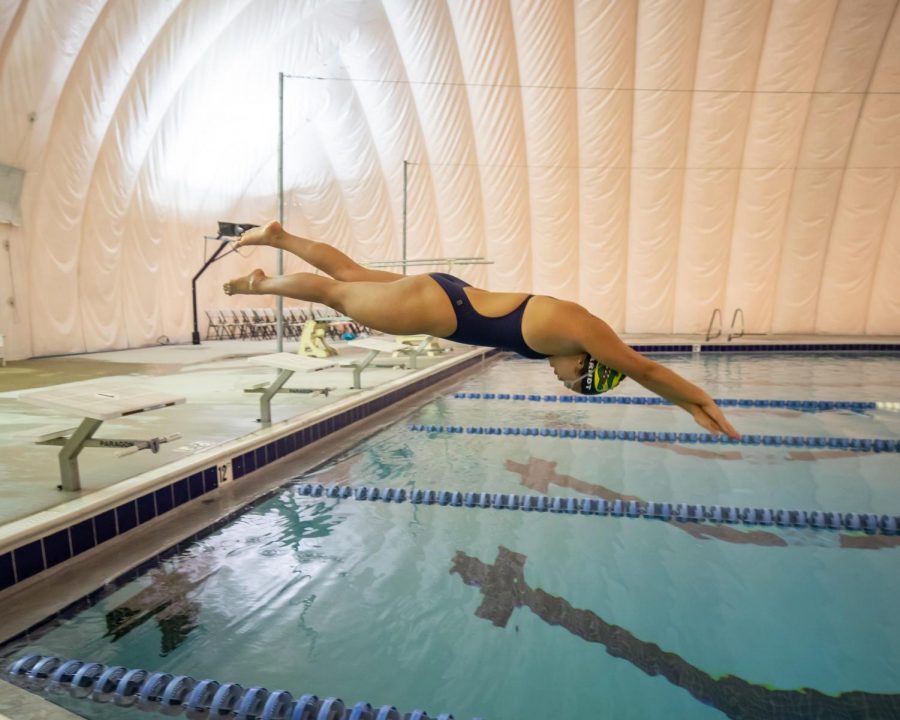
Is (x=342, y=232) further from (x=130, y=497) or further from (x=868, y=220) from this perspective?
(x=130, y=497)

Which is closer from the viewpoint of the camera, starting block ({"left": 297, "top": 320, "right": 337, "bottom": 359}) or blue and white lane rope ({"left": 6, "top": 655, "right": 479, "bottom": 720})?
blue and white lane rope ({"left": 6, "top": 655, "right": 479, "bottom": 720})

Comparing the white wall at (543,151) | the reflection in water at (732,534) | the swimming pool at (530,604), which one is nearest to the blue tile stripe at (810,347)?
the white wall at (543,151)

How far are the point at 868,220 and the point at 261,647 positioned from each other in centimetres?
1711

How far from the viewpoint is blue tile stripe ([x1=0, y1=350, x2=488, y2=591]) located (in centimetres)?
273

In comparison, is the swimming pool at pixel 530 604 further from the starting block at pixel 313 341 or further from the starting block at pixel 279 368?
the starting block at pixel 313 341

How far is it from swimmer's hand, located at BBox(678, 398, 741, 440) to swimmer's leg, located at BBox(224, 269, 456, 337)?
112cm

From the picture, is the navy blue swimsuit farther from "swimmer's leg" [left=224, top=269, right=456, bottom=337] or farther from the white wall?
the white wall

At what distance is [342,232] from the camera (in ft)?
61.5

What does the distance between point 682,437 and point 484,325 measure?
12.3ft

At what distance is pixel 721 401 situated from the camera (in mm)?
7719

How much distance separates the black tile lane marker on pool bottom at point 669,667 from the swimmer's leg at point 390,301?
1.18 m

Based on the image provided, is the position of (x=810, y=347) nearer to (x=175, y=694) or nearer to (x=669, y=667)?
(x=669, y=667)

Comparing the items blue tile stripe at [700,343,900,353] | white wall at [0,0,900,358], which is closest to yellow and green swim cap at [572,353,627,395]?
white wall at [0,0,900,358]

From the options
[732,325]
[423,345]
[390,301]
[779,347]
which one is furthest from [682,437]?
[732,325]
